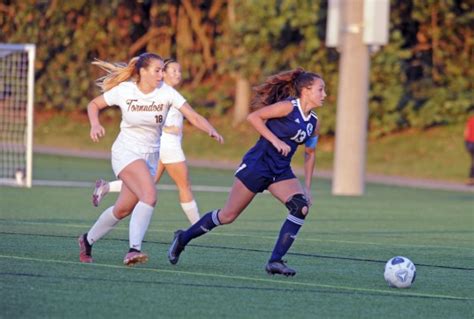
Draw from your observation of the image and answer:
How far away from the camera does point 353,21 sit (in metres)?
24.8

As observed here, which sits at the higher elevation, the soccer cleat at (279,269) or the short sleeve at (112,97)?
the short sleeve at (112,97)

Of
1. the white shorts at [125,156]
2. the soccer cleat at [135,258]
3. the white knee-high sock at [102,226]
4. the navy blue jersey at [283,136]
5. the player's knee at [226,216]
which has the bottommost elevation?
the soccer cleat at [135,258]

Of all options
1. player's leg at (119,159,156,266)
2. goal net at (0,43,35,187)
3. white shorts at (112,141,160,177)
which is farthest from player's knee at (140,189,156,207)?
goal net at (0,43,35,187)

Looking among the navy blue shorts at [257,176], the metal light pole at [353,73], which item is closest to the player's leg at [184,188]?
the navy blue shorts at [257,176]

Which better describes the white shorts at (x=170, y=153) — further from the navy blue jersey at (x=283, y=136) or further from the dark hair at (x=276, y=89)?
the navy blue jersey at (x=283, y=136)

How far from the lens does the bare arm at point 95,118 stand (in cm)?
1028

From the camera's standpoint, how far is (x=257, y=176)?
412 inches

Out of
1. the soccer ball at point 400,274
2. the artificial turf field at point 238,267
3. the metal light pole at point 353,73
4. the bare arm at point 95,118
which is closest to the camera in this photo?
the artificial turf field at point 238,267

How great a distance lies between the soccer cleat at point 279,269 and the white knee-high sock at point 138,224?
1084 millimetres

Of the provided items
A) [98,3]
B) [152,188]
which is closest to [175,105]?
[152,188]

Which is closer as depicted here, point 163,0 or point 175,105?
point 175,105

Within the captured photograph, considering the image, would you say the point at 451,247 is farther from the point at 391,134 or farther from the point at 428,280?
the point at 391,134

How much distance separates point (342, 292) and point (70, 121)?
3116cm

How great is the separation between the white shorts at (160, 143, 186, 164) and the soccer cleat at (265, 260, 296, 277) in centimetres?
393
